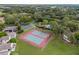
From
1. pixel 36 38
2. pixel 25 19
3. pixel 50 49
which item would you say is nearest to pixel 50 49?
pixel 50 49

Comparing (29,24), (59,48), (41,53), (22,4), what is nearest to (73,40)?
(59,48)

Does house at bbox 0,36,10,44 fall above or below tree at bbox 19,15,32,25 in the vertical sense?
below

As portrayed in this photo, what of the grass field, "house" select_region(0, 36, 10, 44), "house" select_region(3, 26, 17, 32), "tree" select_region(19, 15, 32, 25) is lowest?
the grass field

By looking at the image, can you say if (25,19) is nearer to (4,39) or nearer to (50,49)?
(4,39)

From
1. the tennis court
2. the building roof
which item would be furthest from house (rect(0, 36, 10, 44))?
the tennis court

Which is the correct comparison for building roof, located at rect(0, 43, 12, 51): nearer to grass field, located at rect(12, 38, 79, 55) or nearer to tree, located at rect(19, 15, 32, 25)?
grass field, located at rect(12, 38, 79, 55)

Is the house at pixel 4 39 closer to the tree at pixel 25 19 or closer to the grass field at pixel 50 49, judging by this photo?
the grass field at pixel 50 49
